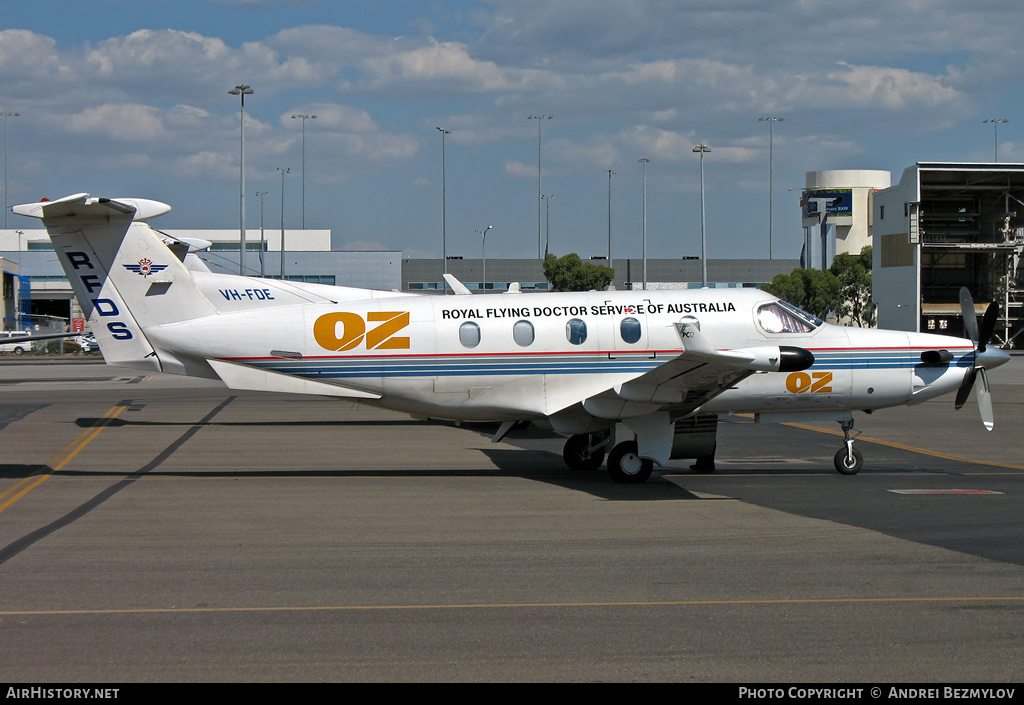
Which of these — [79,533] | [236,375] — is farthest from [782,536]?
[236,375]

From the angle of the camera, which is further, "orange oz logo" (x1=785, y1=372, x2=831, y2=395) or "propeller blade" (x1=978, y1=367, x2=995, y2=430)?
"orange oz logo" (x1=785, y1=372, x2=831, y2=395)

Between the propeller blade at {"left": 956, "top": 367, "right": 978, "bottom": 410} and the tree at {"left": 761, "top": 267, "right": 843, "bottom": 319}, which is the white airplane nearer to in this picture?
the propeller blade at {"left": 956, "top": 367, "right": 978, "bottom": 410}

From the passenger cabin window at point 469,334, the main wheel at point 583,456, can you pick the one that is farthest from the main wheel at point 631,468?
the passenger cabin window at point 469,334

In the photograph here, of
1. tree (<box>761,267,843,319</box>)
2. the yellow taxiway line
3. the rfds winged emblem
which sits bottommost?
the yellow taxiway line

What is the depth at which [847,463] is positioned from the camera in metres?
14.7

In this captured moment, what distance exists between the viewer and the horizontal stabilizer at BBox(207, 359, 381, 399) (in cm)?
1445

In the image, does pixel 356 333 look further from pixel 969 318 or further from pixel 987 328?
pixel 969 318

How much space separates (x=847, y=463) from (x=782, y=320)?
2431mm

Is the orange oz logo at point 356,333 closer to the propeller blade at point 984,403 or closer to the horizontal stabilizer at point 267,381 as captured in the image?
the horizontal stabilizer at point 267,381

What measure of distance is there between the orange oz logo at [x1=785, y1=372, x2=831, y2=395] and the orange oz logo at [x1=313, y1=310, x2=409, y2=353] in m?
6.05

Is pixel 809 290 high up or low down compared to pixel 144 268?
up

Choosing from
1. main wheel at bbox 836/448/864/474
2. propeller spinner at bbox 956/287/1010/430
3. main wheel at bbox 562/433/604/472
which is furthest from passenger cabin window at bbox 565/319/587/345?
propeller spinner at bbox 956/287/1010/430

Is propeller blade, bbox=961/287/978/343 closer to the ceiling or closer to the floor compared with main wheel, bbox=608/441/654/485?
closer to the ceiling

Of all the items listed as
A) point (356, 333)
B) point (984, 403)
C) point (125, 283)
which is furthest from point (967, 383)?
point (125, 283)
